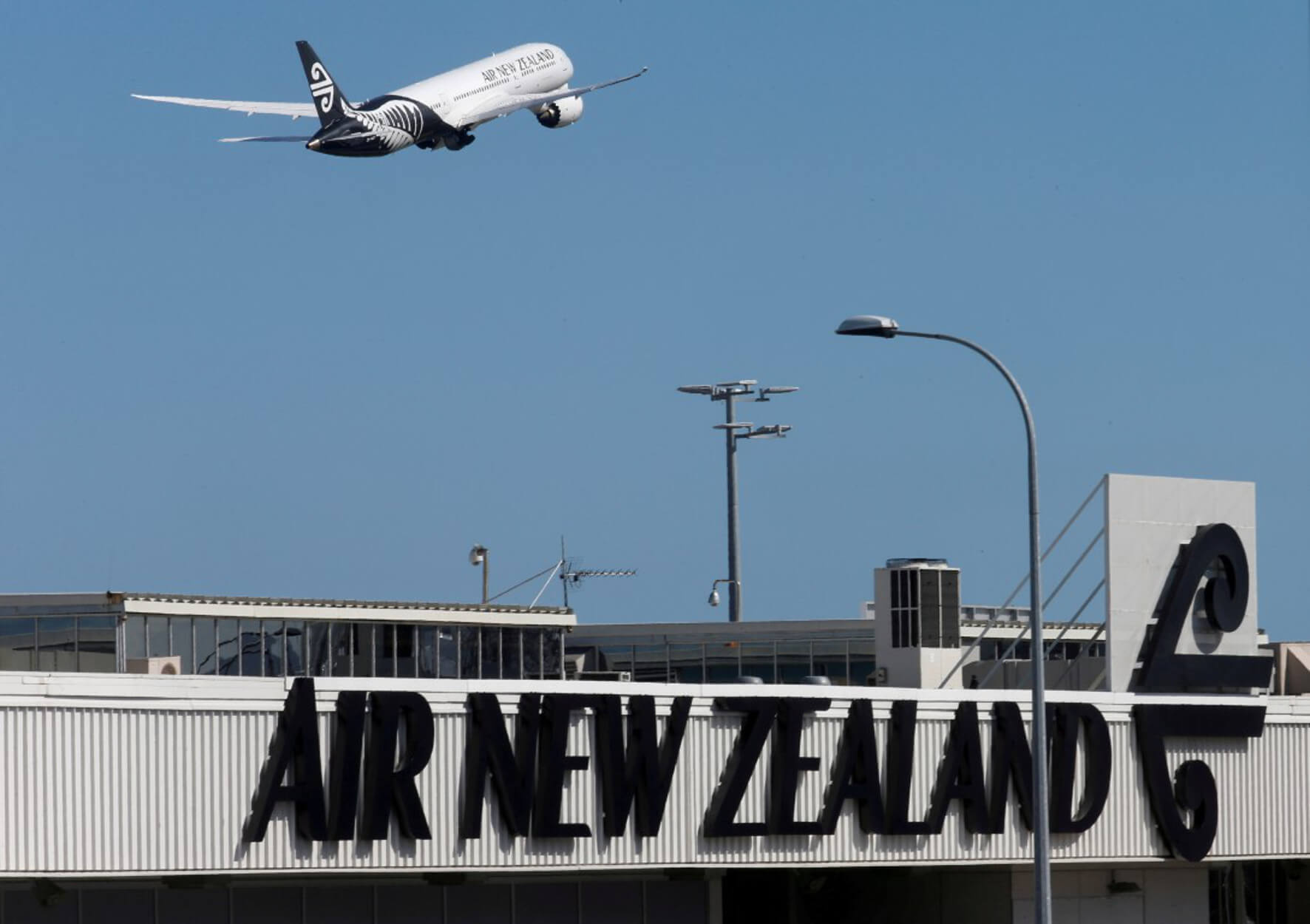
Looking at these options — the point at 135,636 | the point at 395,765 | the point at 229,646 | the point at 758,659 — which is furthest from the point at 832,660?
the point at 395,765

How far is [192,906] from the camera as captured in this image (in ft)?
115

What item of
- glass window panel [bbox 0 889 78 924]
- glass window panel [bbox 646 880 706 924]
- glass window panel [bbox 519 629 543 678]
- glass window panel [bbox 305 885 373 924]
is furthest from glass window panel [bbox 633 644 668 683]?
glass window panel [bbox 0 889 78 924]

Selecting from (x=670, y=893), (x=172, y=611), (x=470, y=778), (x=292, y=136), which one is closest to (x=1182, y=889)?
(x=670, y=893)

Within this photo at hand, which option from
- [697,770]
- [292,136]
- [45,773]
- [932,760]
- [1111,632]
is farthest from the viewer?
[292,136]

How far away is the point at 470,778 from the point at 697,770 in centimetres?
415

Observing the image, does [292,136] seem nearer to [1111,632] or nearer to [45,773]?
[1111,632]

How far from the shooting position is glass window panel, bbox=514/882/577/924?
1495 inches

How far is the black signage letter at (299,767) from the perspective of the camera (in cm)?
3322

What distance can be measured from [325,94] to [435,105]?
3.66 metres

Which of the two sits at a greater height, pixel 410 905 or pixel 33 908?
pixel 33 908

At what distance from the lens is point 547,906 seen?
125ft

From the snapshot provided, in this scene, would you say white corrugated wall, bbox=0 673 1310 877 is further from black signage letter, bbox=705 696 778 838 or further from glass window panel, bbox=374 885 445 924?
glass window panel, bbox=374 885 445 924

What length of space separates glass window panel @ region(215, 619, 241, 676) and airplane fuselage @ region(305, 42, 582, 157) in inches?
959

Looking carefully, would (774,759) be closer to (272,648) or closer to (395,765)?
(395,765)
